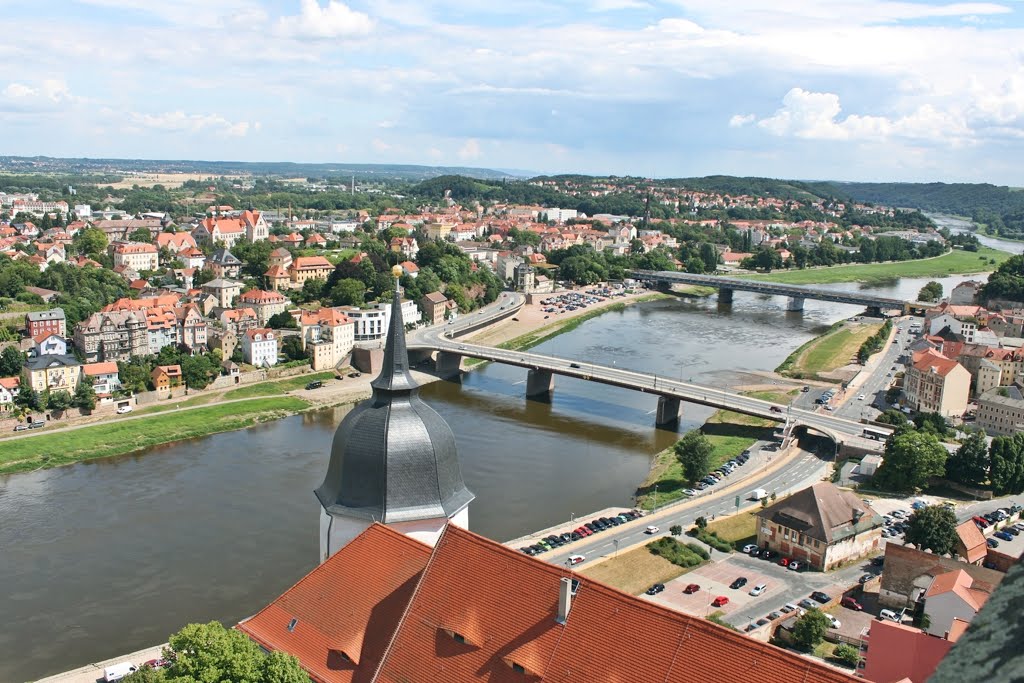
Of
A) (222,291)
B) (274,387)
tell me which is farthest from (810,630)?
(222,291)

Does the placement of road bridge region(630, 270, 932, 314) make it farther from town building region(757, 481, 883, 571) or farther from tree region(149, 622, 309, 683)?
tree region(149, 622, 309, 683)

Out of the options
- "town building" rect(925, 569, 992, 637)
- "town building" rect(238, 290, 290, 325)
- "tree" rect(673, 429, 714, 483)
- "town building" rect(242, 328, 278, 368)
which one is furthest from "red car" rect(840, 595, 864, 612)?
"town building" rect(238, 290, 290, 325)

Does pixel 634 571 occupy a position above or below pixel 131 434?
above

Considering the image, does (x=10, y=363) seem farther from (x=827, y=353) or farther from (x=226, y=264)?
(x=827, y=353)

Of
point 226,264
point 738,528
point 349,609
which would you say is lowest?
point 738,528

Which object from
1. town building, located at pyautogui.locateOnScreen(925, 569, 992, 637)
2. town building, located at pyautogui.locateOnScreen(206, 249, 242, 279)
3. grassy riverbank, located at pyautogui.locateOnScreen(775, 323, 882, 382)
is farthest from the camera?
town building, located at pyautogui.locateOnScreen(206, 249, 242, 279)

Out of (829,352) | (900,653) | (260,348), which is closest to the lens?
(900,653)
